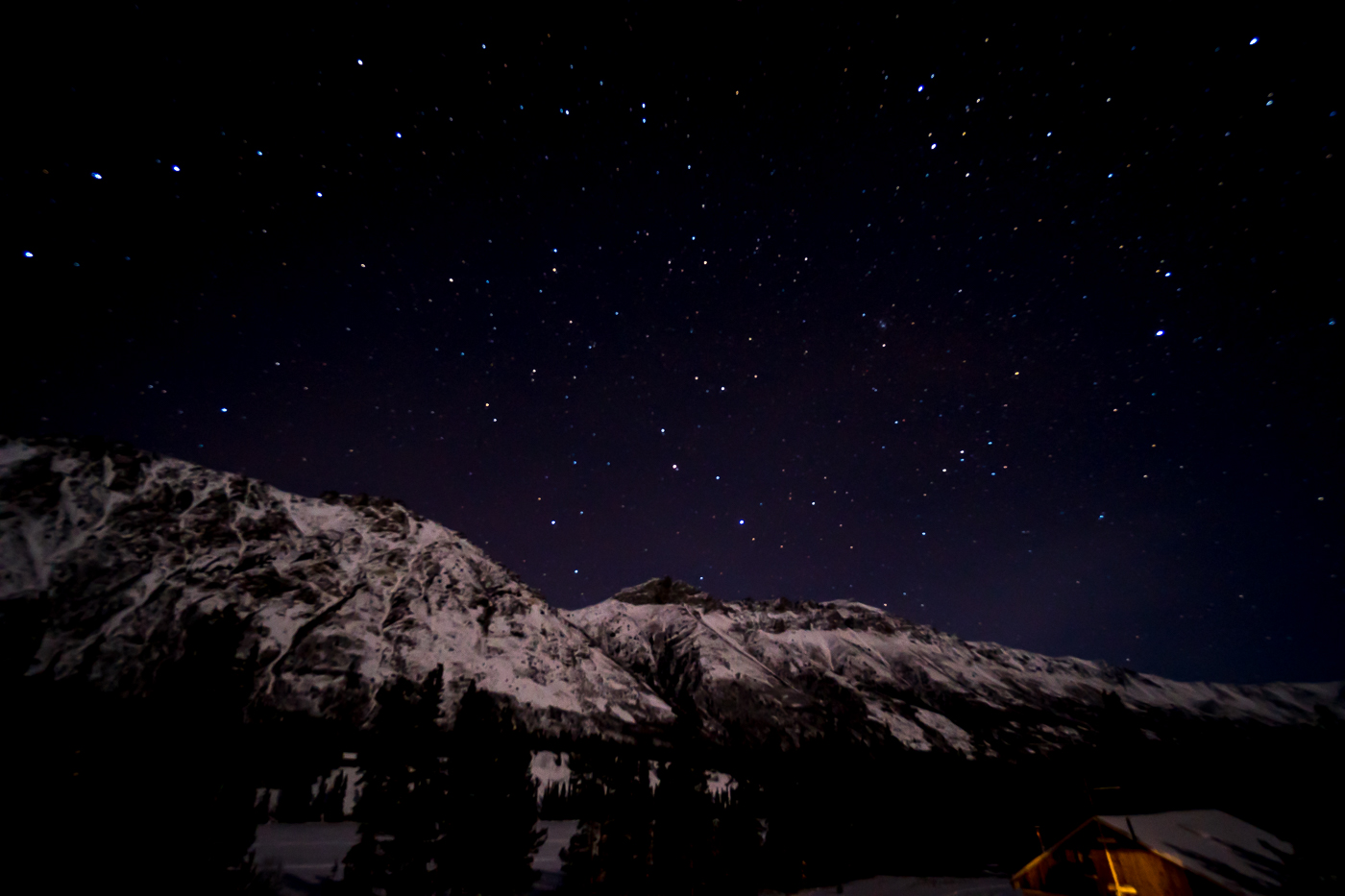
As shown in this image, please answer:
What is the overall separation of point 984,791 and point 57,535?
29555 cm

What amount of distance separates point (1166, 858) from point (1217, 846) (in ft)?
8.90

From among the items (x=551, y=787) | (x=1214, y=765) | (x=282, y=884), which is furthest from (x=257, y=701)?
(x=1214, y=765)

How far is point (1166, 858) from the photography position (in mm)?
18922

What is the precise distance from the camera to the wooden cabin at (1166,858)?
18.1 metres

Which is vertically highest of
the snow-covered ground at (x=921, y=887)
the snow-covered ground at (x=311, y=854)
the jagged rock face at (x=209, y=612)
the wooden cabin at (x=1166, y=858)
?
the jagged rock face at (x=209, y=612)

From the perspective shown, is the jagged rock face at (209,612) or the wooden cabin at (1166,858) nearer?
the wooden cabin at (1166,858)

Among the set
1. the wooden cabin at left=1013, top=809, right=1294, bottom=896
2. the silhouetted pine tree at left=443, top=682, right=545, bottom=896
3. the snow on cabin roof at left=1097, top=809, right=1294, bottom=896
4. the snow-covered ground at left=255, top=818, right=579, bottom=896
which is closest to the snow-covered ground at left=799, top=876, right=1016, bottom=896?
the wooden cabin at left=1013, top=809, right=1294, bottom=896

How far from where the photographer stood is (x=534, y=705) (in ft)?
542

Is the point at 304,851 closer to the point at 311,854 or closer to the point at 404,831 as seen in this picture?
the point at 311,854

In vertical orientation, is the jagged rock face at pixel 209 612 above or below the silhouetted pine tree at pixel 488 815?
above

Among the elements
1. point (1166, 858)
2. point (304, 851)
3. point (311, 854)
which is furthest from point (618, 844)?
point (304, 851)

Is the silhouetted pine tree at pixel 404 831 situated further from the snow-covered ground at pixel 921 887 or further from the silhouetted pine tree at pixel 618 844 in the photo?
the snow-covered ground at pixel 921 887

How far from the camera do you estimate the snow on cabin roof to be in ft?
58.9

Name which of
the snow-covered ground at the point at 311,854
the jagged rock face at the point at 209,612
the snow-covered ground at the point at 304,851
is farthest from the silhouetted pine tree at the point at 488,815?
the jagged rock face at the point at 209,612
